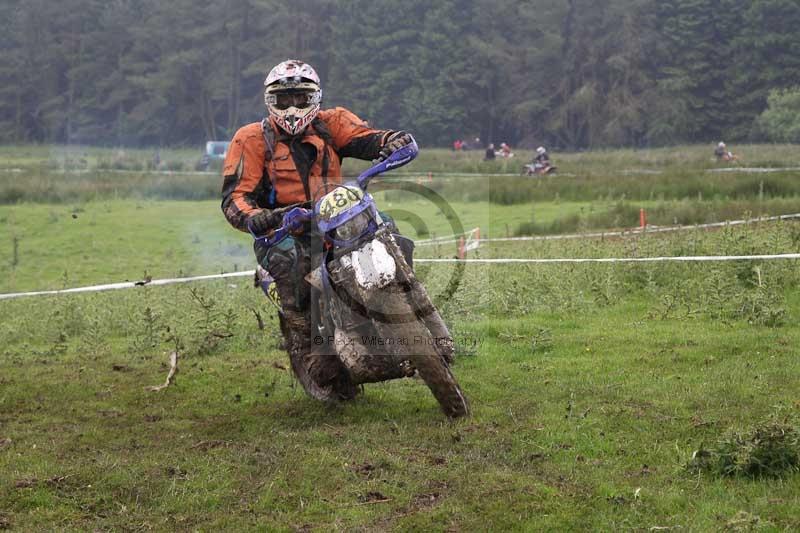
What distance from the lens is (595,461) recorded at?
274 inches

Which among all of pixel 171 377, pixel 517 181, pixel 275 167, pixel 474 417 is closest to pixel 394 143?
pixel 275 167

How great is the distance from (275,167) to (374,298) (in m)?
1.79

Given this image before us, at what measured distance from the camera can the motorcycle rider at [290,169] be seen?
886 cm

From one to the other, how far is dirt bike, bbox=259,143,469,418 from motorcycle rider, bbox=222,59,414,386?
1.11ft

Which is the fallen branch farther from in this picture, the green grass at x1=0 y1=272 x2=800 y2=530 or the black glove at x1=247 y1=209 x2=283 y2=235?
the black glove at x1=247 y1=209 x2=283 y2=235

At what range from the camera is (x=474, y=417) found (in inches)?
322

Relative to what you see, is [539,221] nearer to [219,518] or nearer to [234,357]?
[234,357]

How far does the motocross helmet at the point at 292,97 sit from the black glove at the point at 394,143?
68 cm

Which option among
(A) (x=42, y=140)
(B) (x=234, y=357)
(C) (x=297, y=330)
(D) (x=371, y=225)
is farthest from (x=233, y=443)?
(A) (x=42, y=140)

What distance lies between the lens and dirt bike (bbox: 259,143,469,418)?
310 inches

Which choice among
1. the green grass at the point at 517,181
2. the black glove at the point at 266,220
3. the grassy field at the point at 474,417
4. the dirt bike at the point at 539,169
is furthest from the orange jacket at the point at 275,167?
the dirt bike at the point at 539,169

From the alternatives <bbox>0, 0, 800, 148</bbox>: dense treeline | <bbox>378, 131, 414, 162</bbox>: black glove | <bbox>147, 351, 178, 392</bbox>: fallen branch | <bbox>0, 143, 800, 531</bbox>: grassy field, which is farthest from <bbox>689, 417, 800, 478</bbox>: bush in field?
<bbox>0, 0, 800, 148</bbox>: dense treeline

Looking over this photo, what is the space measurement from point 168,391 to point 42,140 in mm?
76385

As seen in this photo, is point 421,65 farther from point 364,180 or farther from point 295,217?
point 295,217
